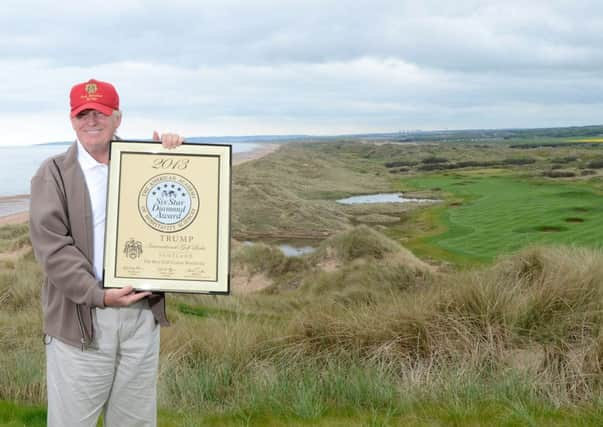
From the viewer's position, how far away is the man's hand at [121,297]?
3.38 metres

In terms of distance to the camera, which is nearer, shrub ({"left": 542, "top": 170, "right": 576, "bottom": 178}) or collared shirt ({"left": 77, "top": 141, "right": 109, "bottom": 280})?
collared shirt ({"left": 77, "top": 141, "right": 109, "bottom": 280})

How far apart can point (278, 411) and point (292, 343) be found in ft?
6.38

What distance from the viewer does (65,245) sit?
3.38 metres

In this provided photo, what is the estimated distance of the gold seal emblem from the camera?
352 centimetres

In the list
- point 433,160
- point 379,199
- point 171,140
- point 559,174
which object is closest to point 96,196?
point 171,140

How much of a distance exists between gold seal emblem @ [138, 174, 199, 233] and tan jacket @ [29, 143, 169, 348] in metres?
0.30

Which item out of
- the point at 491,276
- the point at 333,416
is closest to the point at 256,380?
the point at 333,416

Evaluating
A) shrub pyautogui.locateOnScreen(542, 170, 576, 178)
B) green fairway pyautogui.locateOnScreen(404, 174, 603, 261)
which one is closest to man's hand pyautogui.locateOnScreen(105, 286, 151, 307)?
green fairway pyautogui.locateOnScreen(404, 174, 603, 261)

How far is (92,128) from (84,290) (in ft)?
2.83

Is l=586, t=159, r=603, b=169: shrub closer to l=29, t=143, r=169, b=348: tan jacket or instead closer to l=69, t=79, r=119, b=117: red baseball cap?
l=69, t=79, r=119, b=117: red baseball cap

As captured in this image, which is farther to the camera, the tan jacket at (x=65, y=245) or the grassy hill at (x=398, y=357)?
the grassy hill at (x=398, y=357)

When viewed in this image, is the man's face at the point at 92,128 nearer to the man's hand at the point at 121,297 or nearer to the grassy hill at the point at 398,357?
the man's hand at the point at 121,297

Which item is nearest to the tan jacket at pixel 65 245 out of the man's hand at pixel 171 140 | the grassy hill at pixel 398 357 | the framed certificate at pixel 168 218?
the framed certificate at pixel 168 218

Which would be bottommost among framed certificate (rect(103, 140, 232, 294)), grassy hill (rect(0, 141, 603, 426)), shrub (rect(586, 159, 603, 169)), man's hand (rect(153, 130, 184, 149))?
grassy hill (rect(0, 141, 603, 426))
